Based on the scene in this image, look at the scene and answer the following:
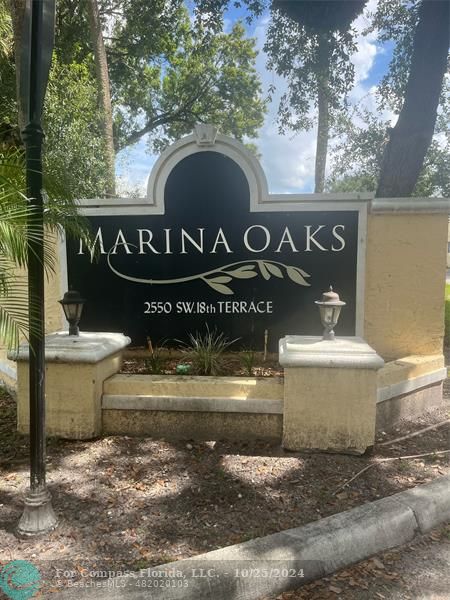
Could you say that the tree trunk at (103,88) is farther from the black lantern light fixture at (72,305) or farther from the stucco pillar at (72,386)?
the stucco pillar at (72,386)

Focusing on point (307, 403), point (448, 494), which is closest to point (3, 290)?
point (307, 403)

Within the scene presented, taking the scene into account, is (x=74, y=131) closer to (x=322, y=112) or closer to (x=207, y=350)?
(x=322, y=112)

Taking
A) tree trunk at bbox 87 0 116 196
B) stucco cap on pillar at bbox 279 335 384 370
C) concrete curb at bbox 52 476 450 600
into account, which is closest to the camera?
concrete curb at bbox 52 476 450 600

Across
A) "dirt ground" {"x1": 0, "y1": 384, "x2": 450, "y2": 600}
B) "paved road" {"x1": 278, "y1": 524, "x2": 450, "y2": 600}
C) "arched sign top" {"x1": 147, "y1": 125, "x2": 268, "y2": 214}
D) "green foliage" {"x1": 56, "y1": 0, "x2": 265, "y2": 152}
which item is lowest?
"paved road" {"x1": 278, "y1": 524, "x2": 450, "y2": 600}

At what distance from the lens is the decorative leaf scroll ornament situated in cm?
523

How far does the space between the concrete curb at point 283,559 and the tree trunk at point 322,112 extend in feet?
25.4

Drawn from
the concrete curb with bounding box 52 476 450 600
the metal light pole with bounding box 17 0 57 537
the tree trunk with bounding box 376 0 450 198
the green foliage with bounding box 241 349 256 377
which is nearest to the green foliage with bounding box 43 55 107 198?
the green foliage with bounding box 241 349 256 377

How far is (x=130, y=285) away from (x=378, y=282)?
2.92 meters

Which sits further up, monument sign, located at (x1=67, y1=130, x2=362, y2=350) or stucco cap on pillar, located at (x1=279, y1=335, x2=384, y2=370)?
monument sign, located at (x1=67, y1=130, x2=362, y2=350)

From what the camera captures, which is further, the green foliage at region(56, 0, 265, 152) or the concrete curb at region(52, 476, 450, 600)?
the green foliage at region(56, 0, 265, 152)

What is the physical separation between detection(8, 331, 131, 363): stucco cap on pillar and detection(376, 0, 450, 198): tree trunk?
4.70 meters

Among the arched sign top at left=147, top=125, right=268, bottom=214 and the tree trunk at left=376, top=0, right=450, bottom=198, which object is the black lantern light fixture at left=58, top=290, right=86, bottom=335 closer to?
the arched sign top at left=147, top=125, right=268, bottom=214

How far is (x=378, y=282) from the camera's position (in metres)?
5.14

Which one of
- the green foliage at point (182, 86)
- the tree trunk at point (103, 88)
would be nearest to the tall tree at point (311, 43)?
the tree trunk at point (103, 88)
